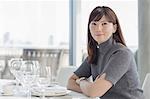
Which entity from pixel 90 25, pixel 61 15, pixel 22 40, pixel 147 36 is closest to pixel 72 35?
pixel 61 15

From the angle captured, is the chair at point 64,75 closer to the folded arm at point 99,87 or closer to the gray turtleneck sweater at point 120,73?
the gray turtleneck sweater at point 120,73

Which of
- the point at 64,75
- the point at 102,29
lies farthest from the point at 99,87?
the point at 64,75

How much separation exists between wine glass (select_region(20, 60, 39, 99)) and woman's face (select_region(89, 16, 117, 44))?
1.51 ft

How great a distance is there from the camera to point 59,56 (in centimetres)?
407

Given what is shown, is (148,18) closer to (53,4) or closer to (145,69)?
(145,69)

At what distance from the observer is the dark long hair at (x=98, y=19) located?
1.95m

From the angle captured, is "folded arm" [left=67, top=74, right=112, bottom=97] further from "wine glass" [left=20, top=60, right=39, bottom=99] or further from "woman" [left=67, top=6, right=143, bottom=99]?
"wine glass" [left=20, top=60, right=39, bottom=99]

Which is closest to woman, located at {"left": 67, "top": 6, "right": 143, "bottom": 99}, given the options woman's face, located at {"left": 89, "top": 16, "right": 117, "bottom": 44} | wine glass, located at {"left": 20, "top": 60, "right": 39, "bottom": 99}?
woman's face, located at {"left": 89, "top": 16, "right": 117, "bottom": 44}

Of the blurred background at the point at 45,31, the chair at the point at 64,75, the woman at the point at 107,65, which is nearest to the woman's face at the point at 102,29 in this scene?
the woman at the point at 107,65

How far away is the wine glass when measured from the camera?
5.85 ft

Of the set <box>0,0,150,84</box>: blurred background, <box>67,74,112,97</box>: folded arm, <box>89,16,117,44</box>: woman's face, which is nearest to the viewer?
<box>67,74,112,97</box>: folded arm

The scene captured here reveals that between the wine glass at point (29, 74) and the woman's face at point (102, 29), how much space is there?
0.46 m

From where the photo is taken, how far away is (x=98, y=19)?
1946mm

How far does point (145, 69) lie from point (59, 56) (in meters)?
1.49
